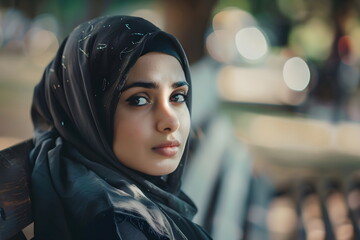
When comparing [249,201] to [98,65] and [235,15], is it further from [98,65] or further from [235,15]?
[235,15]

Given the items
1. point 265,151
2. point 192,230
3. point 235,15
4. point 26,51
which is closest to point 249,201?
point 265,151

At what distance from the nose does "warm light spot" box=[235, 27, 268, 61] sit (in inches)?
509

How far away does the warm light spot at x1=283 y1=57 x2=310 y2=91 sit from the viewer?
10883mm

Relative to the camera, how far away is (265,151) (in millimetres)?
6191

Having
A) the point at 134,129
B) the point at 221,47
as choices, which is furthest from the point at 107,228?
the point at 221,47

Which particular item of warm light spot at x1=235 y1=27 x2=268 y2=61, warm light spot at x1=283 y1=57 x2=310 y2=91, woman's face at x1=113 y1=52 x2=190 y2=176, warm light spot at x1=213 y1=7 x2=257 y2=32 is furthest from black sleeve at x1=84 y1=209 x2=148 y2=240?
warm light spot at x1=213 y1=7 x2=257 y2=32

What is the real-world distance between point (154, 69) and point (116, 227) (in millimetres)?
455

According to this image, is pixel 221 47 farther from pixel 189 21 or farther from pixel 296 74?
pixel 189 21

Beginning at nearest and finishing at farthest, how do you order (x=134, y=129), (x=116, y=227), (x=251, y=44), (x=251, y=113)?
1. (x=116, y=227)
2. (x=134, y=129)
3. (x=251, y=113)
4. (x=251, y=44)

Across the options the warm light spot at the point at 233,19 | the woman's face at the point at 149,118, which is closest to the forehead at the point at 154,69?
the woman's face at the point at 149,118

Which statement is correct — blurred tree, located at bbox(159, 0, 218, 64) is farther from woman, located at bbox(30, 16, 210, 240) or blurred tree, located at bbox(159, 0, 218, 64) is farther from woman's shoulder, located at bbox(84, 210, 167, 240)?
woman's shoulder, located at bbox(84, 210, 167, 240)

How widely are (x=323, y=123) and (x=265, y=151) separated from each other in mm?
2397

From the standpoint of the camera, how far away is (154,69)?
153cm

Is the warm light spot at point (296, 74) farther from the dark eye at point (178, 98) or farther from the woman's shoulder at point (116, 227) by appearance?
the woman's shoulder at point (116, 227)
